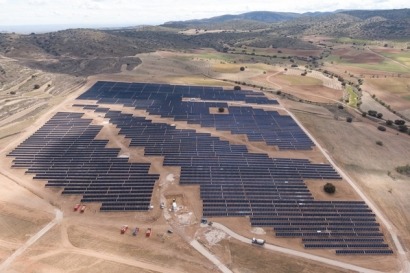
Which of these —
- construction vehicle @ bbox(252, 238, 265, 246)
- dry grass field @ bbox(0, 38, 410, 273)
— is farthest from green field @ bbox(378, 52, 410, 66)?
construction vehicle @ bbox(252, 238, 265, 246)

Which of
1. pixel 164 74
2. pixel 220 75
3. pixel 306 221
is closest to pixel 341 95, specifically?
pixel 220 75

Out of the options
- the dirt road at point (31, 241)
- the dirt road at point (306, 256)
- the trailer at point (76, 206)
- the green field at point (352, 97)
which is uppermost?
the trailer at point (76, 206)

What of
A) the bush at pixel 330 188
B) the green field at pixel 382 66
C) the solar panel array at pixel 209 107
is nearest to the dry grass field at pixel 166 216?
the bush at pixel 330 188

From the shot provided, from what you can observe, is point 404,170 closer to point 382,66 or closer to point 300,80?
point 300,80

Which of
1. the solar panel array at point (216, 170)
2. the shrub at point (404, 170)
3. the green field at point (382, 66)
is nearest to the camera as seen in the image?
the solar panel array at point (216, 170)

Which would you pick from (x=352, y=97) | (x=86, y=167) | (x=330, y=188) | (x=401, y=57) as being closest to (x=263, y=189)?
(x=330, y=188)

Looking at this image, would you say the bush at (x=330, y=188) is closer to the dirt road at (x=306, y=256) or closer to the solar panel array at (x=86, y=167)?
the dirt road at (x=306, y=256)
